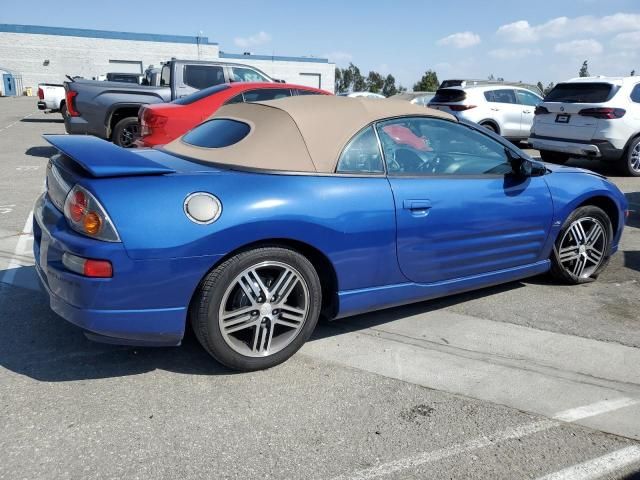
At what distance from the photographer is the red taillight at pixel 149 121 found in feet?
24.7

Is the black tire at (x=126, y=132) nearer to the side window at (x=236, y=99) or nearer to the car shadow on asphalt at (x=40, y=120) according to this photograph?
the side window at (x=236, y=99)

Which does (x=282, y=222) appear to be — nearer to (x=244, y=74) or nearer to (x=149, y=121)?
(x=149, y=121)

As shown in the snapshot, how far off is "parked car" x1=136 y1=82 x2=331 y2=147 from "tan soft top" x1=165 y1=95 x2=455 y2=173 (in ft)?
13.1

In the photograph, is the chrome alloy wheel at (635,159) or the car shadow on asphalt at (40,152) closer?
the chrome alloy wheel at (635,159)

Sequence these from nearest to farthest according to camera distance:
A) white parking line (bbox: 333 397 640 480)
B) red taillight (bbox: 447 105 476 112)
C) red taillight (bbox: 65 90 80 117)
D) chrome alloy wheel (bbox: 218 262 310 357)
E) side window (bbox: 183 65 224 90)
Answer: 1. white parking line (bbox: 333 397 640 480)
2. chrome alloy wheel (bbox: 218 262 310 357)
3. red taillight (bbox: 65 90 80 117)
4. side window (bbox: 183 65 224 90)
5. red taillight (bbox: 447 105 476 112)

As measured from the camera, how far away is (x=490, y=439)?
2.56m

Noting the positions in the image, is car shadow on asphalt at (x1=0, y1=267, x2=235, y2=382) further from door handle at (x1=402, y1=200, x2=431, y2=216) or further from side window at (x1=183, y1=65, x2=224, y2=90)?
side window at (x1=183, y1=65, x2=224, y2=90)

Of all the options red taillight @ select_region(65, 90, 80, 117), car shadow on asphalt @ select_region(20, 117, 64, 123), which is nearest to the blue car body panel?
red taillight @ select_region(65, 90, 80, 117)

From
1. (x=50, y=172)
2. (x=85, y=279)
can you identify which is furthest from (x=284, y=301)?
(x=50, y=172)

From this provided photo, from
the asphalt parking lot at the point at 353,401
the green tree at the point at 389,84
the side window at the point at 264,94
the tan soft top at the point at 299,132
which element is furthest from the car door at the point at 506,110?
the green tree at the point at 389,84

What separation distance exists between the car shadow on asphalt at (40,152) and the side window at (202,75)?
327 centimetres

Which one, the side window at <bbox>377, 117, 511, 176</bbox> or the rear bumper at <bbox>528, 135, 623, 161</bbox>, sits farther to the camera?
the rear bumper at <bbox>528, 135, 623, 161</bbox>

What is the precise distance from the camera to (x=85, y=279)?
261 centimetres

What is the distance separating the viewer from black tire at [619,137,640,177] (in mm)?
9516
